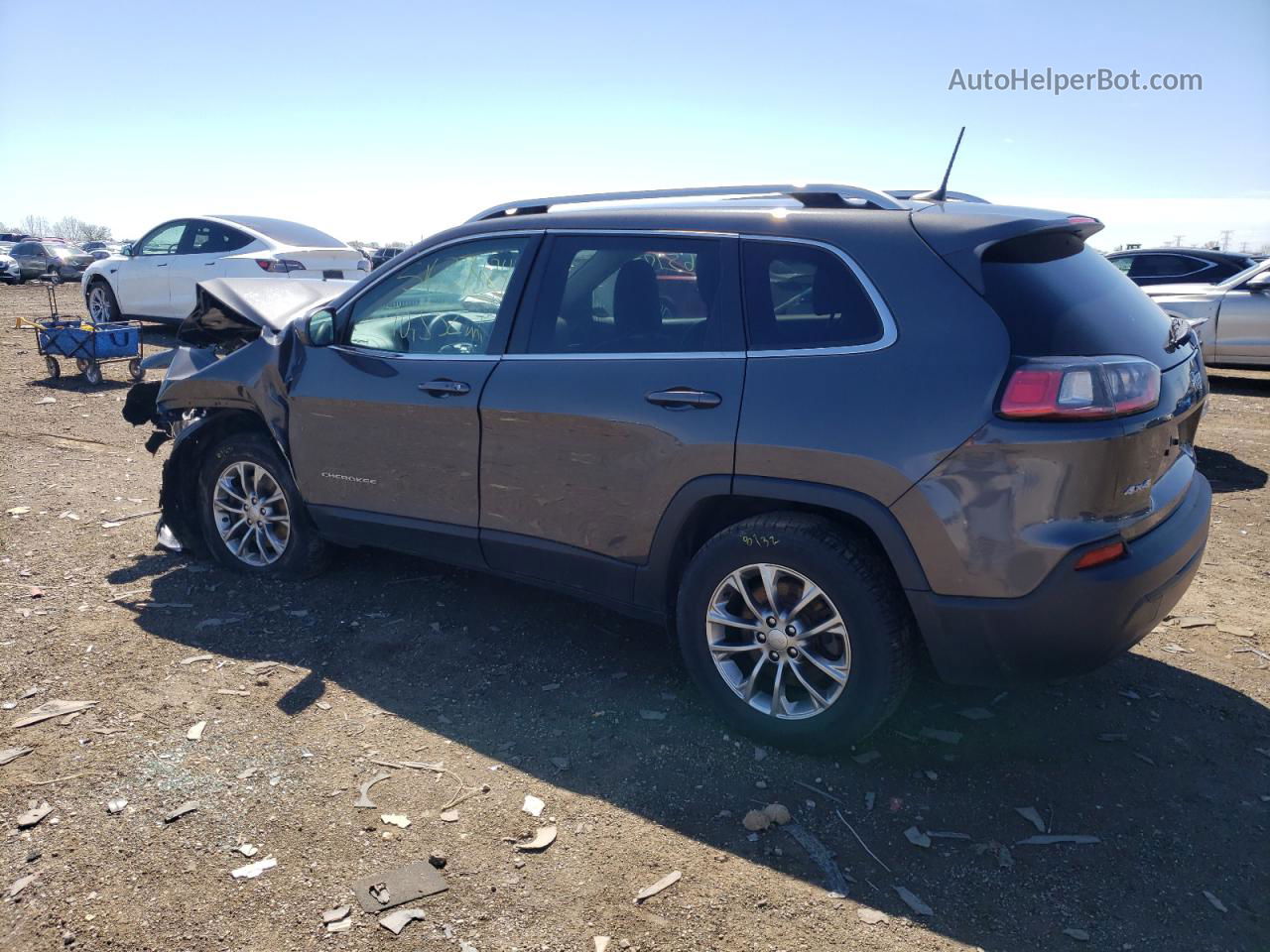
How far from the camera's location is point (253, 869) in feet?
9.87

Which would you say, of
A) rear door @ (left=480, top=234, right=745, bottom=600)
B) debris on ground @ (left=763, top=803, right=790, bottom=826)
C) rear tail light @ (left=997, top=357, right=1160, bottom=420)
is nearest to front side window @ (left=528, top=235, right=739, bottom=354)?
rear door @ (left=480, top=234, right=745, bottom=600)

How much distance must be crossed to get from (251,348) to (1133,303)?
4104mm

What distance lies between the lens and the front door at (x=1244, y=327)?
1139 cm

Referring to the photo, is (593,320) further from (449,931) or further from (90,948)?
(90,948)

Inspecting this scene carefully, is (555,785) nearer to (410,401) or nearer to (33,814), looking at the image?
(33,814)

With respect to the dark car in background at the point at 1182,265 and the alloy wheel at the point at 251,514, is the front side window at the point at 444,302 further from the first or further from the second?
the dark car in background at the point at 1182,265

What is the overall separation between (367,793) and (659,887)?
1103 millimetres

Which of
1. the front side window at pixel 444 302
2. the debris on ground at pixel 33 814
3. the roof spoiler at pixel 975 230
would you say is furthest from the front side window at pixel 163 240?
the roof spoiler at pixel 975 230

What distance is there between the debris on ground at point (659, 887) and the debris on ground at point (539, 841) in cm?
38

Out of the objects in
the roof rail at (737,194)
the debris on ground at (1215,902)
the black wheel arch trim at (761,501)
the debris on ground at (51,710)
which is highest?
the roof rail at (737,194)

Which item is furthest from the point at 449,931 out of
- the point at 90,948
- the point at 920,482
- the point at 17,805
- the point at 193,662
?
the point at 193,662

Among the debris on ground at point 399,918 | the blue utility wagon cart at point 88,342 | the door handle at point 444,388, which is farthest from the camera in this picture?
the blue utility wagon cart at point 88,342

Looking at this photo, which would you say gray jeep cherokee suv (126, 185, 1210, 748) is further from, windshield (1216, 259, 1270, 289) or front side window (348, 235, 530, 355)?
windshield (1216, 259, 1270, 289)

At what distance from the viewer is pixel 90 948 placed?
2.68 metres
